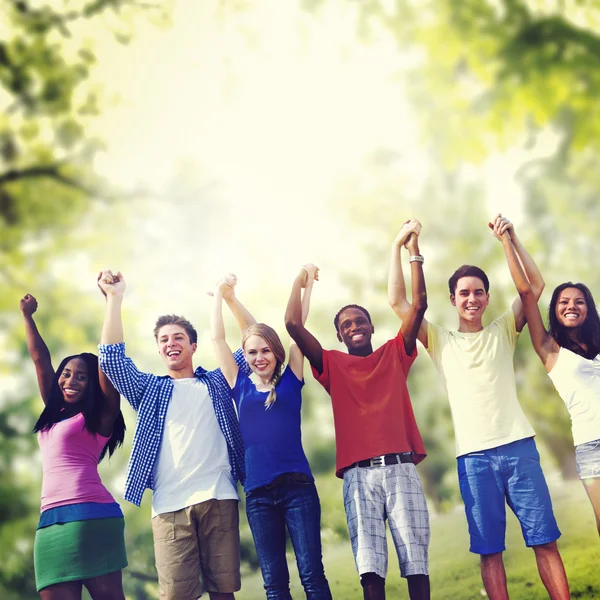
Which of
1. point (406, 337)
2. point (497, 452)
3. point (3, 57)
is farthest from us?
point (3, 57)

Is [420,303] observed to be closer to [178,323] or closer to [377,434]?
[377,434]

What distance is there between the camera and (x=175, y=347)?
3074 mm

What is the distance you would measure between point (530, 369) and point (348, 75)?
6.60 ft

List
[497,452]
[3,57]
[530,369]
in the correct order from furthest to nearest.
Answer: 1. [3,57]
2. [530,369]
3. [497,452]

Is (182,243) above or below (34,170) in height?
below

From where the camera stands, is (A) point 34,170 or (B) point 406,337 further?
(A) point 34,170

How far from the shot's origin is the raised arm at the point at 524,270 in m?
3.09

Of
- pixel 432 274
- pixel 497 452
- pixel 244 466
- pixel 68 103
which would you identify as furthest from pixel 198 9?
pixel 497 452

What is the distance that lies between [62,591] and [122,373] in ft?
2.96

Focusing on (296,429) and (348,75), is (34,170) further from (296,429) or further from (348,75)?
(296,429)

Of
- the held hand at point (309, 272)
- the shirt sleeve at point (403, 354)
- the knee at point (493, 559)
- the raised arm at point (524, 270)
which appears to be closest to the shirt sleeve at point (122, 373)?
the held hand at point (309, 272)

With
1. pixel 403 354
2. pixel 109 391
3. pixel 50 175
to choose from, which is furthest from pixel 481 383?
pixel 50 175

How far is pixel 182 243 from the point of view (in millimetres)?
4027

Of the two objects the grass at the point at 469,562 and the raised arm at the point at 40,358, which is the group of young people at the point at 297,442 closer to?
the raised arm at the point at 40,358
